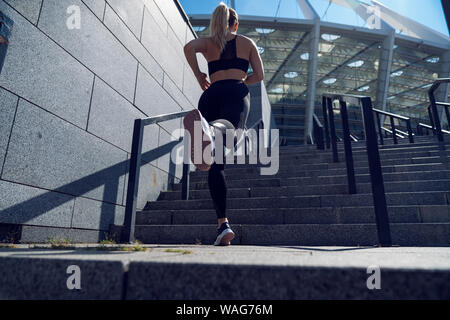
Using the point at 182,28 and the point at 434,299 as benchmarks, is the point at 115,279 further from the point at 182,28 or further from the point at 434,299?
the point at 182,28

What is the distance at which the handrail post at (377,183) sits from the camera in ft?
7.84

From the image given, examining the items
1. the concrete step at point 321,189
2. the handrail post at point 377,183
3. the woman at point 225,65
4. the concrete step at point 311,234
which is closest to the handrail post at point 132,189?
the concrete step at point 311,234

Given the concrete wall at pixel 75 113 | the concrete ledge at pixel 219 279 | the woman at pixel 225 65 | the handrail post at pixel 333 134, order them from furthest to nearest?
the handrail post at pixel 333 134 < the woman at pixel 225 65 < the concrete wall at pixel 75 113 < the concrete ledge at pixel 219 279

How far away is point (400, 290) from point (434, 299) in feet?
0.25

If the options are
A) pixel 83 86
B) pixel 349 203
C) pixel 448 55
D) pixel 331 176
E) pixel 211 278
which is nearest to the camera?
pixel 211 278

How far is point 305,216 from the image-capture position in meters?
3.08

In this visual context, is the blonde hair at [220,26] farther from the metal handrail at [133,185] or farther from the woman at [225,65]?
the metal handrail at [133,185]

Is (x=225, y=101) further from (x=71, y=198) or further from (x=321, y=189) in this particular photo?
(x=321, y=189)

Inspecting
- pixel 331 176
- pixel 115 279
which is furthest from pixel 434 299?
pixel 331 176

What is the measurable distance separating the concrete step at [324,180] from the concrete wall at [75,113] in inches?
49.5

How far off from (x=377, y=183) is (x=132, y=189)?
7.60ft

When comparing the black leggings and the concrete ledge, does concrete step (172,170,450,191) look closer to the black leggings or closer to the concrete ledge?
the black leggings

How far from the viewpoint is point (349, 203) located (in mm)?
3328

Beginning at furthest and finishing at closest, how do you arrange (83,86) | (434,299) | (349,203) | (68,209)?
(349,203) < (83,86) < (68,209) < (434,299)
